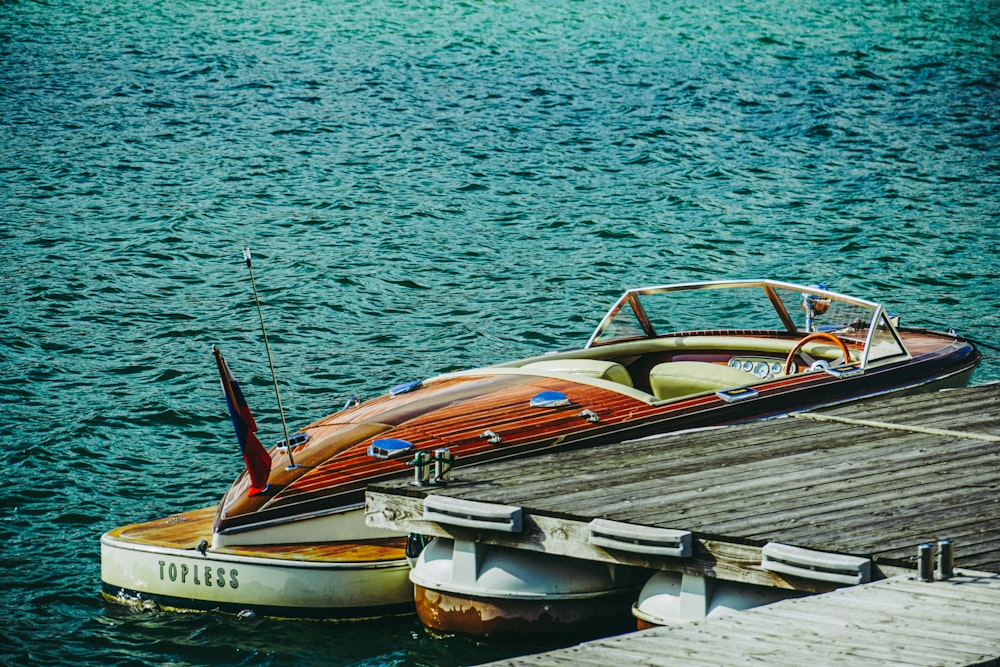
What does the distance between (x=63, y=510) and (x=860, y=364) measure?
609 cm

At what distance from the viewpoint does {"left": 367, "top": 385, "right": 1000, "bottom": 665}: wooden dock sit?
5902 millimetres

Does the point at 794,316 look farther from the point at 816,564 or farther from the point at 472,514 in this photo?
the point at 816,564

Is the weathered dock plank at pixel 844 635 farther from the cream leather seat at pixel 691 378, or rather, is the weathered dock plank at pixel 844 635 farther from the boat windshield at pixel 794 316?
the boat windshield at pixel 794 316

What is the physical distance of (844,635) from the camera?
5.92 m

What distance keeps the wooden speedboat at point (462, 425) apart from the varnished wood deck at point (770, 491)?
38 centimetres

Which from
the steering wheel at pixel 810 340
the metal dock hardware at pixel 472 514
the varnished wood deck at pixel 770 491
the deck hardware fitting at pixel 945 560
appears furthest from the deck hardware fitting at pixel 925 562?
the steering wheel at pixel 810 340

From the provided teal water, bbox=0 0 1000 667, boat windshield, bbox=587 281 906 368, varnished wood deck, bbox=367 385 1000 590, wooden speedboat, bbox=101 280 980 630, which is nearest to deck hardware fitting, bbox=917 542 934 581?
varnished wood deck, bbox=367 385 1000 590

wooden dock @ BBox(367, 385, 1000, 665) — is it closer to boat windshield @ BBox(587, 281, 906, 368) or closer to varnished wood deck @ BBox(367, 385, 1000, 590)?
varnished wood deck @ BBox(367, 385, 1000, 590)

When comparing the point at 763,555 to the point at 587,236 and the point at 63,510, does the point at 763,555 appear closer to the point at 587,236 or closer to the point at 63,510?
the point at 63,510

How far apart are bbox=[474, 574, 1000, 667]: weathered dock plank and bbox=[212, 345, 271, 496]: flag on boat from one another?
3227mm

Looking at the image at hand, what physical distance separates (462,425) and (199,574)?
1.90 m

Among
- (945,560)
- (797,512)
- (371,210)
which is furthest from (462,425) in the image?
(371,210)

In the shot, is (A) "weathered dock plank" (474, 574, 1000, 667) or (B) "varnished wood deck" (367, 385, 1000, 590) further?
(B) "varnished wood deck" (367, 385, 1000, 590)

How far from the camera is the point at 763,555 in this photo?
22.6ft
